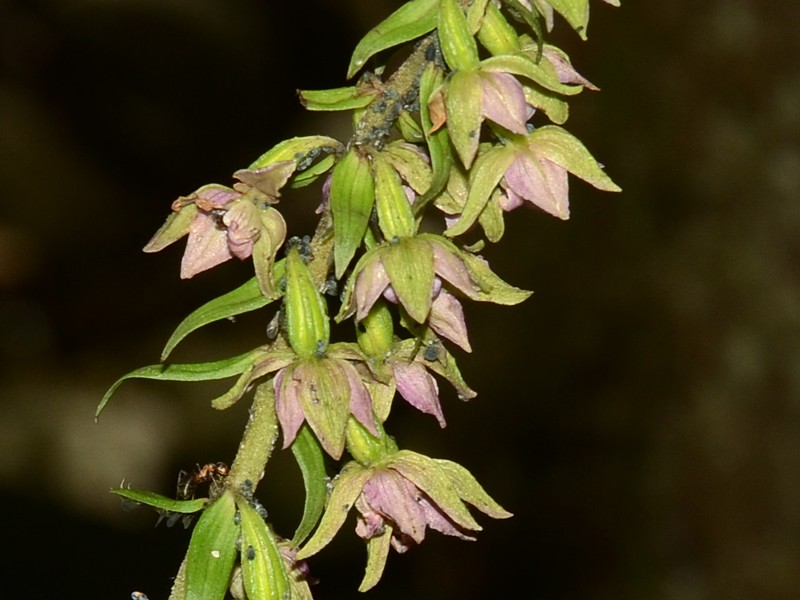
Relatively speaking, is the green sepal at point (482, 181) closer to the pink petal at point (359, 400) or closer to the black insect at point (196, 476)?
the pink petal at point (359, 400)

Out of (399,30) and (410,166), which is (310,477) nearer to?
(410,166)

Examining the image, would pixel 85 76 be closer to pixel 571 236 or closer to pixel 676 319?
pixel 571 236

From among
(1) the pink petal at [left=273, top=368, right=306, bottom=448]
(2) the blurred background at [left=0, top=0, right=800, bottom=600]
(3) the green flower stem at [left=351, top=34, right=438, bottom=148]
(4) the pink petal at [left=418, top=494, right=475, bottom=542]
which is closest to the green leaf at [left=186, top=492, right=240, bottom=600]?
(1) the pink petal at [left=273, top=368, right=306, bottom=448]

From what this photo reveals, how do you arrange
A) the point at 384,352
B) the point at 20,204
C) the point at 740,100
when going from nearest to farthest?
the point at 384,352, the point at 740,100, the point at 20,204

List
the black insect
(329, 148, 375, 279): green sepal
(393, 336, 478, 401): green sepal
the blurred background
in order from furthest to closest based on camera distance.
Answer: the blurred background → the black insect → (393, 336, 478, 401): green sepal → (329, 148, 375, 279): green sepal

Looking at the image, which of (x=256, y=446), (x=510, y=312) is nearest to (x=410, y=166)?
(x=256, y=446)

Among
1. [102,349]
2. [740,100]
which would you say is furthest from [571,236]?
[102,349]

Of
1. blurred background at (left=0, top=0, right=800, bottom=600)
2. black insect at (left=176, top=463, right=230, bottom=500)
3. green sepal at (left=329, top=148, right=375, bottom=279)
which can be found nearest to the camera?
green sepal at (left=329, top=148, right=375, bottom=279)

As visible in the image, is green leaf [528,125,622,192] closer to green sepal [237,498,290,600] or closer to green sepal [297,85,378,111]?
green sepal [297,85,378,111]
